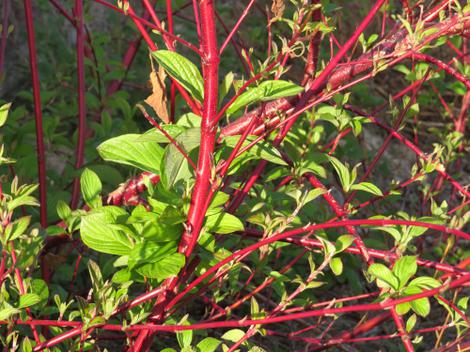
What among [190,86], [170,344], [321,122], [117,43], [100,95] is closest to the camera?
[190,86]

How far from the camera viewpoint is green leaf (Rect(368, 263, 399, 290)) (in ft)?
3.88

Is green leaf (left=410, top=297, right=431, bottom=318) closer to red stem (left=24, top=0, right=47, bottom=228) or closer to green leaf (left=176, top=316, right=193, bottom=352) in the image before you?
green leaf (left=176, top=316, right=193, bottom=352)

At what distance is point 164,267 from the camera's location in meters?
1.22

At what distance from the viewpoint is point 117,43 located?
3.62m

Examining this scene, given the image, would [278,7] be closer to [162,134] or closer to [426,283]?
[162,134]

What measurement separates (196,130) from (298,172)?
0.30 meters

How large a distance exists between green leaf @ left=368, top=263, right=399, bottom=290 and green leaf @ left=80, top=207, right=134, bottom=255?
1.31 ft

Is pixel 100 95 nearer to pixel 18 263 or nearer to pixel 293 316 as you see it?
pixel 18 263

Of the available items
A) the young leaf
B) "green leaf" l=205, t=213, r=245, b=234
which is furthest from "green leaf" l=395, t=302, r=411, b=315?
"green leaf" l=205, t=213, r=245, b=234

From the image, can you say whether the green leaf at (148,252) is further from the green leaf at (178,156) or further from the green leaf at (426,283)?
the green leaf at (426,283)

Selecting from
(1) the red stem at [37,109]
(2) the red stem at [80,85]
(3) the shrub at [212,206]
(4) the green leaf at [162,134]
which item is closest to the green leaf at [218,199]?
(3) the shrub at [212,206]

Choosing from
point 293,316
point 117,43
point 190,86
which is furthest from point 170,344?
point 117,43

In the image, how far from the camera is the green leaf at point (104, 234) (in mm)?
1256

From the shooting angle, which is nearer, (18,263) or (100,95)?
(18,263)
